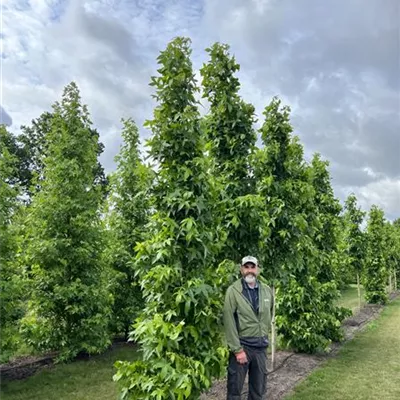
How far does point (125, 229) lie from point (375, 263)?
47.6 ft

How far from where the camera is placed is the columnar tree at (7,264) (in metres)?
6.10

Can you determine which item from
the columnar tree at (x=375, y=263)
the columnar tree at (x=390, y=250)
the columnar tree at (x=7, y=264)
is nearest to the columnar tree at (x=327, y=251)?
the columnar tree at (x=7, y=264)

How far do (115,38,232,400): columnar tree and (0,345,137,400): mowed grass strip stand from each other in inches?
103

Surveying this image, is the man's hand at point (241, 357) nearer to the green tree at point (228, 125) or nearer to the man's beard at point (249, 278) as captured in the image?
the man's beard at point (249, 278)

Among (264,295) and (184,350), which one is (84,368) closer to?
(184,350)

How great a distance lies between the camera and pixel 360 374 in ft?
25.0

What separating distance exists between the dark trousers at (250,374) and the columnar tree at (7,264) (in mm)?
3579

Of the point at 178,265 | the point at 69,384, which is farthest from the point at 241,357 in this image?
the point at 69,384

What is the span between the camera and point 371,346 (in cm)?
1018

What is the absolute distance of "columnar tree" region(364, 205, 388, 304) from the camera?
19375mm

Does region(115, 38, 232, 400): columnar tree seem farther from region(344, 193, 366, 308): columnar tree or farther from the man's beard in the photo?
region(344, 193, 366, 308): columnar tree

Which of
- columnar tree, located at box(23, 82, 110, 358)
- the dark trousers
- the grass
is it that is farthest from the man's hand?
the grass

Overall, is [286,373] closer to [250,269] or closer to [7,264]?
[250,269]

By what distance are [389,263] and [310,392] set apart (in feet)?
64.2
